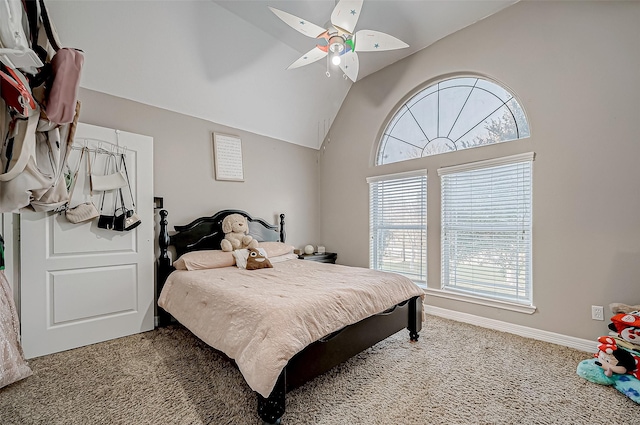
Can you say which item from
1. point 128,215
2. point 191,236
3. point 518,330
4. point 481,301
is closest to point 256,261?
point 191,236

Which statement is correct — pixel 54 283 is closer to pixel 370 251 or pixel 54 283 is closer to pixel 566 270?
pixel 370 251

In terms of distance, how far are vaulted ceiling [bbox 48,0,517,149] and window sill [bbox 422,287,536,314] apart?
2978 millimetres

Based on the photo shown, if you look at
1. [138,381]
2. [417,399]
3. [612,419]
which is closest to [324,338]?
[417,399]

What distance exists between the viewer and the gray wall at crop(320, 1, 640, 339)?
221cm

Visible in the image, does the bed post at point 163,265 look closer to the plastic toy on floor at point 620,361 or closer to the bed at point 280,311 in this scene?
the bed at point 280,311

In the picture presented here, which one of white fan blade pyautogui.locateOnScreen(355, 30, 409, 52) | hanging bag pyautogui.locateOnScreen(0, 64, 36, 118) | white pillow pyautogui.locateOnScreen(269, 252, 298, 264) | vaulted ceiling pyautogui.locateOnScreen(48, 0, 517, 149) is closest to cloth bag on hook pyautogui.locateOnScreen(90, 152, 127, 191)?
vaulted ceiling pyautogui.locateOnScreen(48, 0, 517, 149)

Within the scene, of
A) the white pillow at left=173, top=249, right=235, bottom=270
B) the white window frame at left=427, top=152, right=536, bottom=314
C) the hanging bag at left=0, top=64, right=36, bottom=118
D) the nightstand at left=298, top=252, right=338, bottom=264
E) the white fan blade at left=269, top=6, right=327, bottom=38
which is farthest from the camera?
the nightstand at left=298, top=252, right=338, bottom=264

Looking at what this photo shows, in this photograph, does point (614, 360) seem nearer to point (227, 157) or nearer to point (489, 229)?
point (489, 229)

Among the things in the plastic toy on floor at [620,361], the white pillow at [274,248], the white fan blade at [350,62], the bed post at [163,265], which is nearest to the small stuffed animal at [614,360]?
the plastic toy on floor at [620,361]

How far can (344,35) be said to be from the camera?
215cm

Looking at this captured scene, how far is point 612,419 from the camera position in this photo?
1563mm

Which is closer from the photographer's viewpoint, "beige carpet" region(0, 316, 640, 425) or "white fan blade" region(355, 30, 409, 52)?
"beige carpet" region(0, 316, 640, 425)

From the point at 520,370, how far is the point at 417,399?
95 centimetres

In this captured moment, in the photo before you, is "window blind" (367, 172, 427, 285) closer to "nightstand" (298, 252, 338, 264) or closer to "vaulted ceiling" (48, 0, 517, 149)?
"nightstand" (298, 252, 338, 264)
